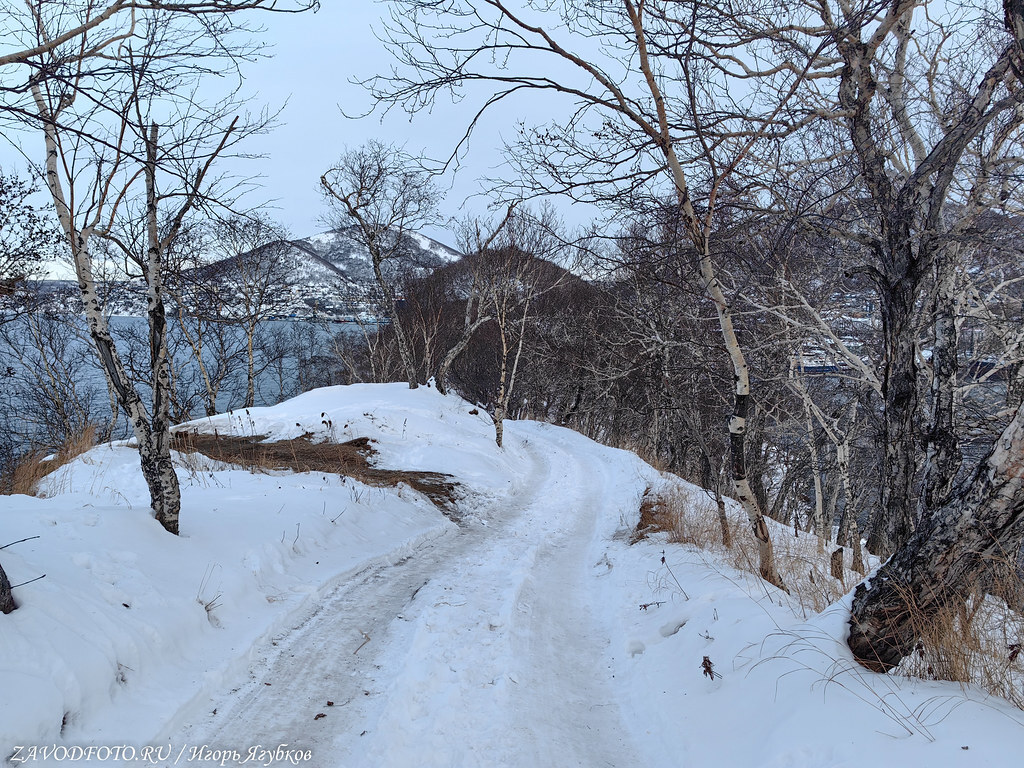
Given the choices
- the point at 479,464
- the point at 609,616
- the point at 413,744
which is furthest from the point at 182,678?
the point at 479,464

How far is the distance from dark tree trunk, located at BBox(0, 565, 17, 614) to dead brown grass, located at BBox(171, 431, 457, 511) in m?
6.24

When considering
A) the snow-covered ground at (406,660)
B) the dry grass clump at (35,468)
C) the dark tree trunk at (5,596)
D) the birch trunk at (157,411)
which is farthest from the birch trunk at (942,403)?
the dry grass clump at (35,468)

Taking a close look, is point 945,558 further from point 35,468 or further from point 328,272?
point 328,272

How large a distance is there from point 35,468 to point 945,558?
43.4 feet

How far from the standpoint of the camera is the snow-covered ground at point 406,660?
2.80 metres

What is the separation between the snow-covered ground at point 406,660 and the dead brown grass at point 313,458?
9.42ft

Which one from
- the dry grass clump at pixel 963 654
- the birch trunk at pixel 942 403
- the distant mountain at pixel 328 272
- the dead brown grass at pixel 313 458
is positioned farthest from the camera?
the distant mountain at pixel 328 272

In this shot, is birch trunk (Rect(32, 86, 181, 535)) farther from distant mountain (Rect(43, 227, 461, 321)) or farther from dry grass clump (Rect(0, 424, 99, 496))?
distant mountain (Rect(43, 227, 461, 321))

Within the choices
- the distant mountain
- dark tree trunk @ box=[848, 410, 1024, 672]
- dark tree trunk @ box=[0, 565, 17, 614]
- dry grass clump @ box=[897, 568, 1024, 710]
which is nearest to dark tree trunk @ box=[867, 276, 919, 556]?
dry grass clump @ box=[897, 568, 1024, 710]

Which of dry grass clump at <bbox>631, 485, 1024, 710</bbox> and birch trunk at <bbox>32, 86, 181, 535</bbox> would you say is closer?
dry grass clump at <bbox>631, 485, 1024, 710</bbox>

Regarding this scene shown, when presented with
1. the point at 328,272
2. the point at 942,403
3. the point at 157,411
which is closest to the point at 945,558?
the point at 942,403

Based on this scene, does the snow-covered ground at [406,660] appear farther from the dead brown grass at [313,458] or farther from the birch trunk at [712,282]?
the dead brown grass at [313,458]

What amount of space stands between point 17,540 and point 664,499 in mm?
8591

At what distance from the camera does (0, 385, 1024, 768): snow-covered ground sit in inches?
110
